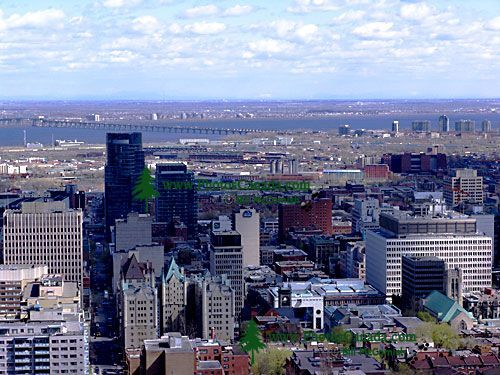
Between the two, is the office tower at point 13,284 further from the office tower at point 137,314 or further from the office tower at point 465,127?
the office tower at point 465,127

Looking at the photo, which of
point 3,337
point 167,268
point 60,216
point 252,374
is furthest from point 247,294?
point 3,337

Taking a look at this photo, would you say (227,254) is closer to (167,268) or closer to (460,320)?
(167,268)

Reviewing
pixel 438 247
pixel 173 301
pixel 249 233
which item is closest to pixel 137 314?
pixel 173 301

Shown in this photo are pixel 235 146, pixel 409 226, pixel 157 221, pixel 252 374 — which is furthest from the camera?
pixel 235 146

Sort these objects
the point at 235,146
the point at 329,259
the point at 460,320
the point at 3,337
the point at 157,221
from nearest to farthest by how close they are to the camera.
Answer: the point at 3,337
the point at 460,320
the point at 329,259
the point at 157,221
the point at 235,146

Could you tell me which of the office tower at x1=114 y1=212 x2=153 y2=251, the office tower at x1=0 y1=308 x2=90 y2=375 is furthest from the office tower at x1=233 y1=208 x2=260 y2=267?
the office tower at x1=0 y1=308 x2=90 y2=375

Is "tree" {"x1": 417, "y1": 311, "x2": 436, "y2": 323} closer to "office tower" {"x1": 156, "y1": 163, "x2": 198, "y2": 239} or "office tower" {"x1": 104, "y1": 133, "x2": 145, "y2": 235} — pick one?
"office tower" {"x1": 156, "y1": 163, "x2": 198, "y2": 239}

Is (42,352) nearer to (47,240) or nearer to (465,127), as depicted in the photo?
(47,240)

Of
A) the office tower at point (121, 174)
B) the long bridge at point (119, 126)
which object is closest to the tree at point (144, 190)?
the office tower at point (121, 174)
